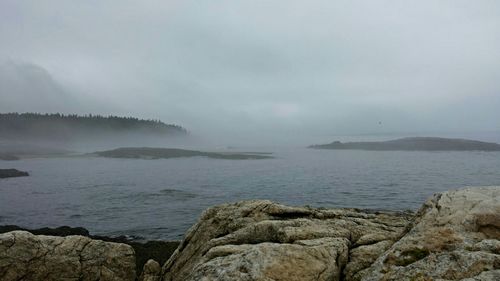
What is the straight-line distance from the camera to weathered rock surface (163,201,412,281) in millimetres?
8297

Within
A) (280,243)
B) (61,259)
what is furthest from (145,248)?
(280,243)

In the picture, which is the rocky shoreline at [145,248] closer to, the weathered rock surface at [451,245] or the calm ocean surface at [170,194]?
the calm ocean surface at [170,194]

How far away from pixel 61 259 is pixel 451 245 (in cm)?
1468

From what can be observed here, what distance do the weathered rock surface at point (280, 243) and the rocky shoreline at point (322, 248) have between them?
0.03m

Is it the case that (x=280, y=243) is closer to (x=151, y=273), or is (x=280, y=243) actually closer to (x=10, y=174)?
(x=151, y=273)

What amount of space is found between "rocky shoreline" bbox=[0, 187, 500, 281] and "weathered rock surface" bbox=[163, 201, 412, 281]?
0.09ft

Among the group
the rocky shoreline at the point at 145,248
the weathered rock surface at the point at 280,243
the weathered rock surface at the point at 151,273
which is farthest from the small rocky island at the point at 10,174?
the weathered rock surface at the point at 280,243

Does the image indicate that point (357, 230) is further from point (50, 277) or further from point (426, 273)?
point (50, 277)

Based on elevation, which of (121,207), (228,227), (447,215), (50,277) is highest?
(447,215)

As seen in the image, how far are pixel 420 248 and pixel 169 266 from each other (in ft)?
30.9

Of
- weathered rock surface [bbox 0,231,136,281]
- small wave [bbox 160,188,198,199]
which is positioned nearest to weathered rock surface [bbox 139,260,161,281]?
weathered rock surface [bbox 0,231,136,281]

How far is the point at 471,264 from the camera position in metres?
6.83

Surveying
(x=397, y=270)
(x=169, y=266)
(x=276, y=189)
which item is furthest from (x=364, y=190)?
(x=397, y=270)

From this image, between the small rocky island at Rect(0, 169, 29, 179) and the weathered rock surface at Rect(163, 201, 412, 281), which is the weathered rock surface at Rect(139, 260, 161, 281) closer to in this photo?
the weathered rock surface at Rect(163, 201, 412, 281)
